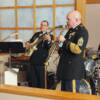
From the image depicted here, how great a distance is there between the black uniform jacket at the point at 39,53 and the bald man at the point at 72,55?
983mm

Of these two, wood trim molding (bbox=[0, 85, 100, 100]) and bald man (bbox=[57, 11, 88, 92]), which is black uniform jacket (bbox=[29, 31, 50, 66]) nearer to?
bald man (bbox=[57, 11, 88, 92])

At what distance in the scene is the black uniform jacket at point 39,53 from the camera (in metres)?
4.77

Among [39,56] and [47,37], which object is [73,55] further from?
[39,56]

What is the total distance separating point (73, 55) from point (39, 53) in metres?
1.22

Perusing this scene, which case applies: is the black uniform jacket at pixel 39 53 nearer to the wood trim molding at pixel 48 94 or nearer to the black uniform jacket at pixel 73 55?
the black uniform jacket at pixel 73 55

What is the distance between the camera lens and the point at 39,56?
4.88 metres

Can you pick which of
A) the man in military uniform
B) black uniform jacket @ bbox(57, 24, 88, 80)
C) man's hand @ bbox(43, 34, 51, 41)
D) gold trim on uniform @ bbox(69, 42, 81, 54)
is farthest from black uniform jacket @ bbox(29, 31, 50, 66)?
gold trim on uniform @ bbox(69, 42, 81, 54)

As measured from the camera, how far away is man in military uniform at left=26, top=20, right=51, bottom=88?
4.66 meters

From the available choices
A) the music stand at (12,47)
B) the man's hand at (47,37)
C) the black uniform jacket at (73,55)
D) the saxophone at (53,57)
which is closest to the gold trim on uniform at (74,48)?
the black uniform jacket at (73,55)

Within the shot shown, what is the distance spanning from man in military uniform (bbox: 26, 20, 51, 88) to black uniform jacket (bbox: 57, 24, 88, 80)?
2.49 feet

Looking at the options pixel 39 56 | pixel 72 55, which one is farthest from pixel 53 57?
pixel 72 55

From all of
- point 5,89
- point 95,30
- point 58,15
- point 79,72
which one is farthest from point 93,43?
point 5,89

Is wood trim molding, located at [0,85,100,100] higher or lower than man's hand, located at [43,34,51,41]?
lower

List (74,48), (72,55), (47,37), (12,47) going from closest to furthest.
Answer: (74,48)
(72,55)
(47,37)
(12,47)
